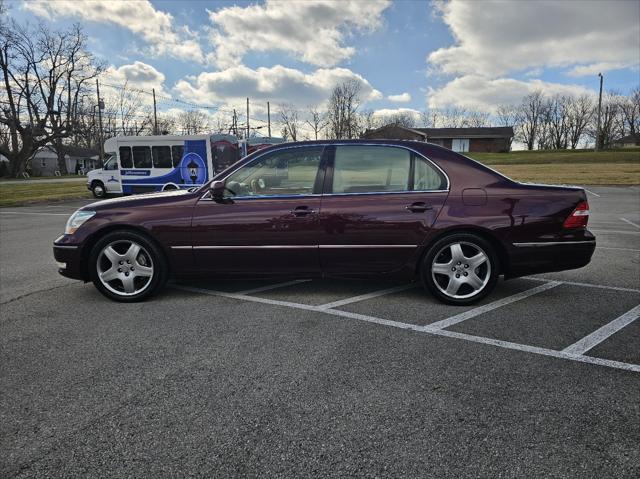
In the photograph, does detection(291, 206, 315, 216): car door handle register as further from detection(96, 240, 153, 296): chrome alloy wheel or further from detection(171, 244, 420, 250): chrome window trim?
detection(96, 240, 153, 296): chrome alloy wheel

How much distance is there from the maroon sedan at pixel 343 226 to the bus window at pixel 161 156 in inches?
553

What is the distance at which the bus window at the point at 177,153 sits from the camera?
17.4 meters

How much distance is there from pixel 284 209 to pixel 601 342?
9.05 feet

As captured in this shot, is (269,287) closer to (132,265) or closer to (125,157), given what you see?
(132,265)

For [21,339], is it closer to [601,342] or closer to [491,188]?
[491,188]

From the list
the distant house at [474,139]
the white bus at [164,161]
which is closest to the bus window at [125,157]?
the white bus at [164,161]

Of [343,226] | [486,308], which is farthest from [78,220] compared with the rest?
[486,308]

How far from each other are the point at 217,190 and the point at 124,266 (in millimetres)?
1198

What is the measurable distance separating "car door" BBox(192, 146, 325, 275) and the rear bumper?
6.13 ft

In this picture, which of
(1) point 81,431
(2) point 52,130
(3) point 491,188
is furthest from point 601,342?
(2) point 52,130

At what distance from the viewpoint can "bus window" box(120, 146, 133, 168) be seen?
712 inches

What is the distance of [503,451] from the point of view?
2.03 metres

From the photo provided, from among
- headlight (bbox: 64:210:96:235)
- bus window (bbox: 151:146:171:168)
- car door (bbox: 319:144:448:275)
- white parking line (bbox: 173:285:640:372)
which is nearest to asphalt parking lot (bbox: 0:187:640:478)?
white parking line (bbox: 173:285:640:372)

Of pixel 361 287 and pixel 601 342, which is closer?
pixel 601 342
